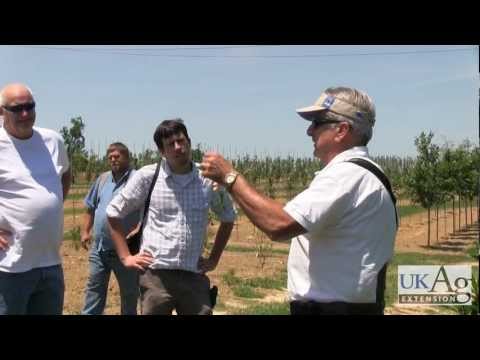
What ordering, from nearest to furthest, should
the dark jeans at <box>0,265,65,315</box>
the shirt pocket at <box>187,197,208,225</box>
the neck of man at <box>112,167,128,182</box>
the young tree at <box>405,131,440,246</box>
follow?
the dark jeans at <box>0,265,65,315</box> → the shirt pocket at <box>187,197,208,225</box> → the neck of man at <box>112,167,128,182</box> → the young tree at <box>405,131,440,246</box>

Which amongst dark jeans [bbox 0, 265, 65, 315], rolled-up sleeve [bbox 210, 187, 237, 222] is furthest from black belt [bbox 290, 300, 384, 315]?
dark jeans [bbox 0, 265, 65, 315]

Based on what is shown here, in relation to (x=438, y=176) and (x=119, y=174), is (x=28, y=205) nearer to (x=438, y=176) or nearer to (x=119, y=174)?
(x=119, y=174)

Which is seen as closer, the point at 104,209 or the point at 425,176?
the point at 104,209

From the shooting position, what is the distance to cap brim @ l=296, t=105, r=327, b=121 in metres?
2.01

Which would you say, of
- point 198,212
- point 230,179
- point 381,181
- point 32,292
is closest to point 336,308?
point 381,181

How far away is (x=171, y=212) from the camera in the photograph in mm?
2861

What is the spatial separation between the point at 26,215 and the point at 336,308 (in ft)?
5.32

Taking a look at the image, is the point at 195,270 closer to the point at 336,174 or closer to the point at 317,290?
the point at 317,290

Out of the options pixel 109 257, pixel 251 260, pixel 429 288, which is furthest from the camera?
pixel 251 260

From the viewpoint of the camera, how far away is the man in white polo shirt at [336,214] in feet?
6.07

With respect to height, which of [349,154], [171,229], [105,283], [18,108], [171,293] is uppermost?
[18,108]

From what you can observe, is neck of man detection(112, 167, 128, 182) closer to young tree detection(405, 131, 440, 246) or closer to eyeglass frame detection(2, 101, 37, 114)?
eyeglass frame detection(2, 101, 37, 114)

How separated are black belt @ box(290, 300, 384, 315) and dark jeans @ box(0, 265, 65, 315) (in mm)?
1392
